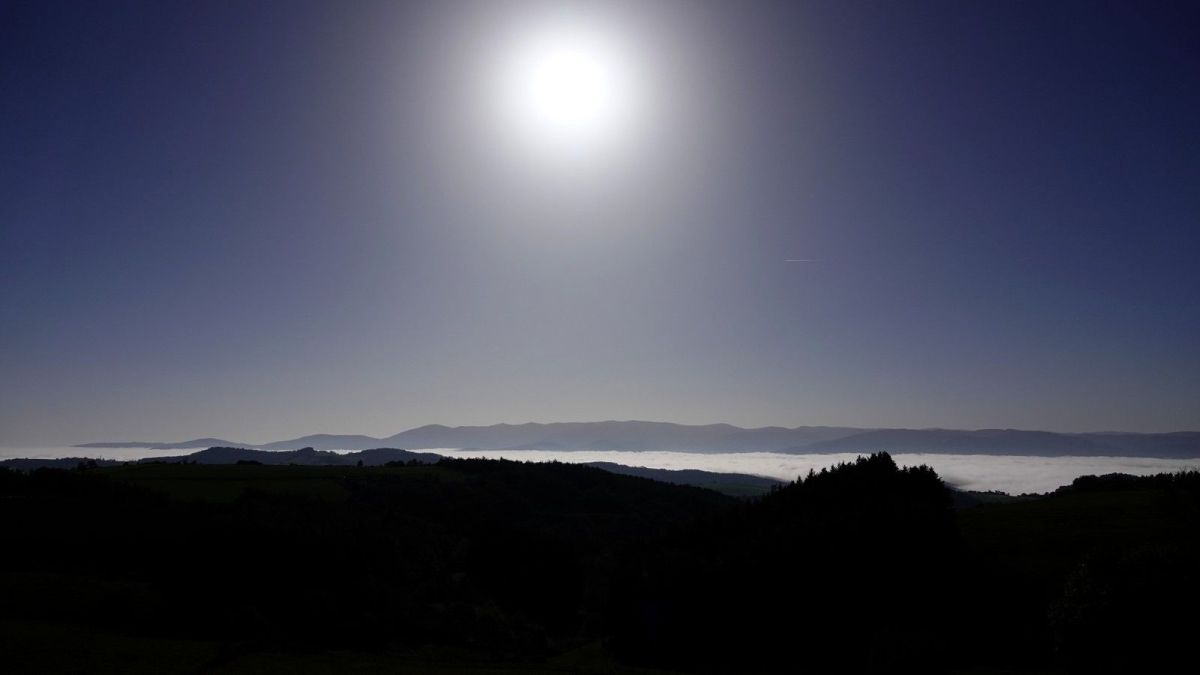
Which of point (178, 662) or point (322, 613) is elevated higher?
Result: point (178, 662)

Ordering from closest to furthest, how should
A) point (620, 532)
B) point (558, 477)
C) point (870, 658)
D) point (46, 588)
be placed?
1. point (870, 658)
2. point (46, 588)
3. point (620, 532)
4. point (558, 477)

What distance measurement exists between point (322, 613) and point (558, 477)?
131 m

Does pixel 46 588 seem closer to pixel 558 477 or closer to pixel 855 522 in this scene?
pixel 855 522

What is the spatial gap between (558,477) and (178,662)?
490 ft

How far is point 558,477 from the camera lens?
562 feet

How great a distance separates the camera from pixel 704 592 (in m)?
38.2

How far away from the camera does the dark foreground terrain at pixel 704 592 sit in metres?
23.4

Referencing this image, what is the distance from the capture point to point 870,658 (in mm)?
28734

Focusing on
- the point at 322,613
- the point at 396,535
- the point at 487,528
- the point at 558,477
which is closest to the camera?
the point at 322,613

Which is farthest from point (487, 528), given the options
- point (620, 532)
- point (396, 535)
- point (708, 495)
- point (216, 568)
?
point (708, 495)

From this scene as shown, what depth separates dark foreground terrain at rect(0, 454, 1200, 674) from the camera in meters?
23.4

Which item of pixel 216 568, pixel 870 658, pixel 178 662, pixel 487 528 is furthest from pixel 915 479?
pixel 487 528

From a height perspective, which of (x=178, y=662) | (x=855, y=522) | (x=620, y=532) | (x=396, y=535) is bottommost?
(x=620, y=532)

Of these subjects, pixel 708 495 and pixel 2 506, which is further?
pixel 708 495
